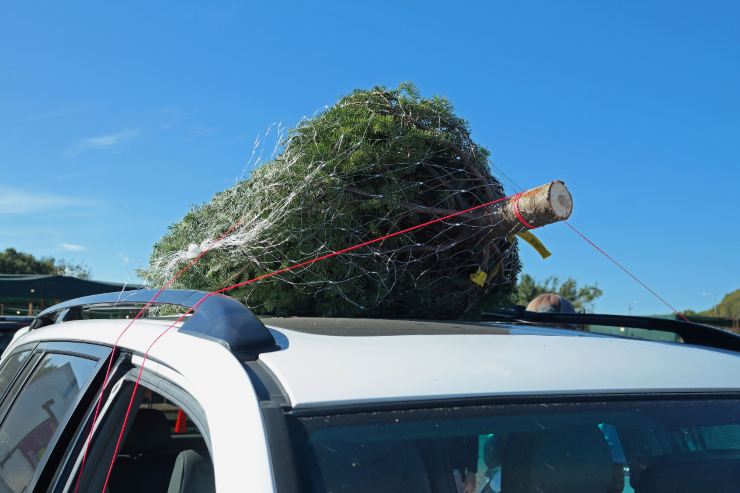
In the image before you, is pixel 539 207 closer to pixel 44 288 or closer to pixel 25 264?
pixel 44 288

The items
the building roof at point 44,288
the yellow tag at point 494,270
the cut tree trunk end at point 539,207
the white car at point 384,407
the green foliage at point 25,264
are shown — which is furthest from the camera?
the green foliage at point 25,264

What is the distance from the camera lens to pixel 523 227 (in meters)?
2.45

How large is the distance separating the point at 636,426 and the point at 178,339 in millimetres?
1082

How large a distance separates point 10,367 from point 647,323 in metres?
2.57

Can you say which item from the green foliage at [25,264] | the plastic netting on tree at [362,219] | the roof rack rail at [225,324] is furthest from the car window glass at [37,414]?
the green foliage at [25,264]

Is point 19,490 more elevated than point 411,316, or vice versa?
point 411,316

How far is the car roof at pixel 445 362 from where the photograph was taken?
1.26m

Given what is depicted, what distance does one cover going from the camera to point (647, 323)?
2619mm

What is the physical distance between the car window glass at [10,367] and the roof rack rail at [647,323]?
6.40 ft

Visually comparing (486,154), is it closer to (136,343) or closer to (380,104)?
(380,104)

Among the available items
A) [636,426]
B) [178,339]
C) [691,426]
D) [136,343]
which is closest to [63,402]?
[136,343]

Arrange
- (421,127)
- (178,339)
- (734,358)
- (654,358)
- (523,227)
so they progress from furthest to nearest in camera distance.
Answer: (421,127) → (523,227) → (734,358) → (654,358) → (178,339)

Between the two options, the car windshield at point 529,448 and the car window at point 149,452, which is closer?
the car windshield at point 529,448

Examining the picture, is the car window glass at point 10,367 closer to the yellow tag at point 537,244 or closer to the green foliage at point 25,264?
the yellow tag at point 537,244
